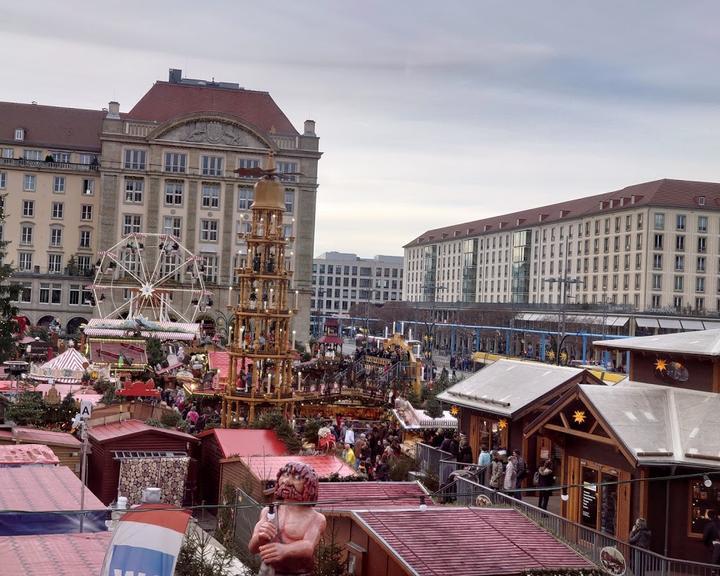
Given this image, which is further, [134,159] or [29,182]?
[29,182]

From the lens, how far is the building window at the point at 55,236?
9100 centimetres

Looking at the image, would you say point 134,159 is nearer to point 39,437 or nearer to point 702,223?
point 702,223

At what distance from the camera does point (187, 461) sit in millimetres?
21484

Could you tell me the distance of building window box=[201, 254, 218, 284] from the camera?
3413 inches

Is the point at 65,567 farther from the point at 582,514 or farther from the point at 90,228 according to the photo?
the point at 90,228

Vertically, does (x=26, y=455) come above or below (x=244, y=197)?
below

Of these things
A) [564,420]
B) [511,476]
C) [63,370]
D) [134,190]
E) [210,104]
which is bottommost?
[511,476]

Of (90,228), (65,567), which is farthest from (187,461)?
(90,228)

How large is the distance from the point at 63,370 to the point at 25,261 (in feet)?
191

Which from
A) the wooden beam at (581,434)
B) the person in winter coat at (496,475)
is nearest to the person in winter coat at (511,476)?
the person in winter coat at (496,475)

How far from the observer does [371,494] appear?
1569cm

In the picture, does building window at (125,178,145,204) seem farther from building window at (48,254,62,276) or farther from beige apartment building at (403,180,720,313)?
beige apartment building at (403,180,720,313)

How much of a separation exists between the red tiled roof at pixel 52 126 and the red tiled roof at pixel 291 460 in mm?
81262

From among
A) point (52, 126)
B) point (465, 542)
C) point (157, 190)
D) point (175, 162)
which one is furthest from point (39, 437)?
point (52, 126)
